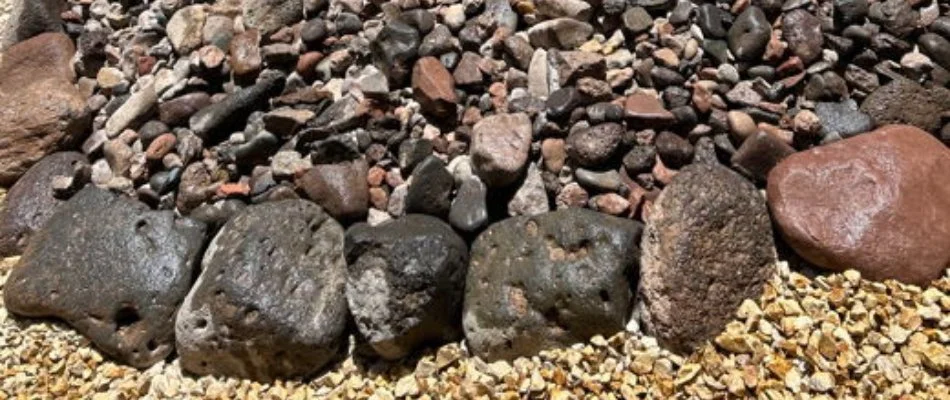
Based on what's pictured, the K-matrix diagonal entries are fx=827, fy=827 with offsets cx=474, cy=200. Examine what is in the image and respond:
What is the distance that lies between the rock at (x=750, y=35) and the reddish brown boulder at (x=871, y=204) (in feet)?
1.47

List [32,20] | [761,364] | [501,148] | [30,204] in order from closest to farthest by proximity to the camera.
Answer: [761,364] < [501,148] < [30,204] < [32,20]

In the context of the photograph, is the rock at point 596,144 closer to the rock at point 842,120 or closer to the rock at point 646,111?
the rock at point 646,111

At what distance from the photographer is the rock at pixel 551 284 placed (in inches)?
101

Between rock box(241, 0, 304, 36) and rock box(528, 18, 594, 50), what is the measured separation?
105 centimetres

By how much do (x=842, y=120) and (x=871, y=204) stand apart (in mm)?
375

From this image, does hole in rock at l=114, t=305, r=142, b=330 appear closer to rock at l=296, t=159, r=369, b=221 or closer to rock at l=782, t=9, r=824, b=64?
rock at l=296, t=159, r=369, b=221

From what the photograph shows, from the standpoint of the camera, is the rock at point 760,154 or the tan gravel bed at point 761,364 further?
the rock at point 760,154

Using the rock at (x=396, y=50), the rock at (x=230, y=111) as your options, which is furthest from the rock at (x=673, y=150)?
the rock at (x=230, y=111)

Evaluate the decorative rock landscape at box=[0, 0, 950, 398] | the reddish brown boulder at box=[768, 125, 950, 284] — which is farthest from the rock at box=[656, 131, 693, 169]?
the reddish brown boulder at box=[768, 125, 950, 284]

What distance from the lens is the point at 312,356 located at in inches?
109

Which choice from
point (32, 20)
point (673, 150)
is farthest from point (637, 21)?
point (32, 20)

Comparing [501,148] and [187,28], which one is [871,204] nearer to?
[501,148]

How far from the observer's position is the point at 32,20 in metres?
4.06

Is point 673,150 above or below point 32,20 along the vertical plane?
above
